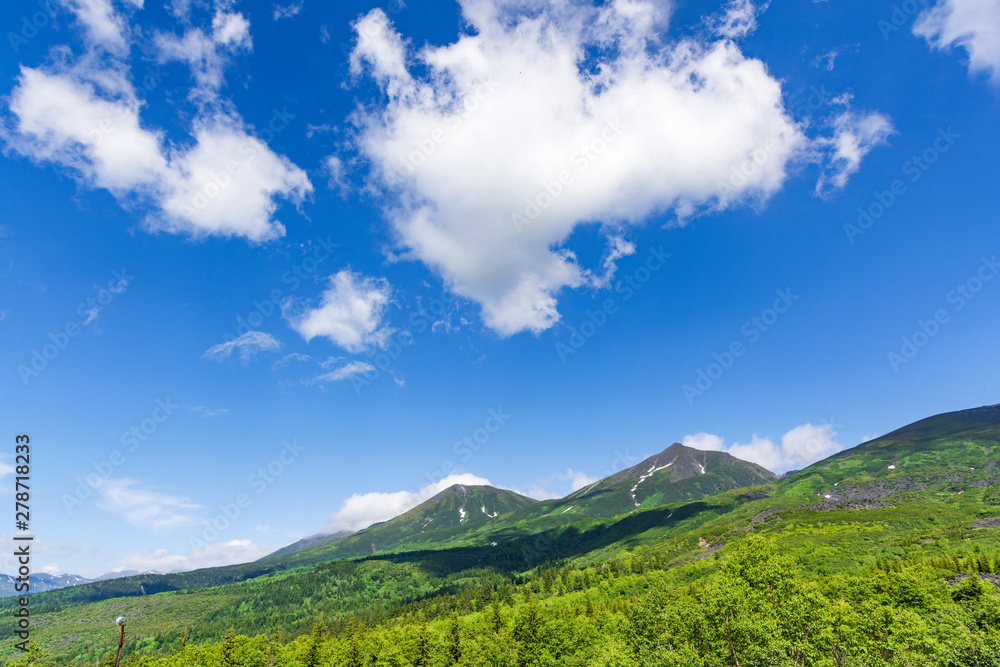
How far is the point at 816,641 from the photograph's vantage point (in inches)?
2926

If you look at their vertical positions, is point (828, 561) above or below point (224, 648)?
below

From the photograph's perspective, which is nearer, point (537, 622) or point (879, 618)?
point (879, 618)

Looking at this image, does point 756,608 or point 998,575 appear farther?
point 998,575

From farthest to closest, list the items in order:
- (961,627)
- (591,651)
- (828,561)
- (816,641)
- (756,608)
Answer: (828,561), (591,651), (756,608), (816,641), (961,627)

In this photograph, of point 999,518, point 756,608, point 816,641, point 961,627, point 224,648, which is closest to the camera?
point 961,627

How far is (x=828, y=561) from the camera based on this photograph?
171 metres

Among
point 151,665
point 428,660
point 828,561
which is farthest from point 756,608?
point 151,665

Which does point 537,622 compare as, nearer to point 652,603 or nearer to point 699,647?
point 652,603

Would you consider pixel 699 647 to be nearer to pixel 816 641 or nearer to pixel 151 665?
pixel 816 641

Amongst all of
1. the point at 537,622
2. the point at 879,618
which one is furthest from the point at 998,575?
the point at 537,622

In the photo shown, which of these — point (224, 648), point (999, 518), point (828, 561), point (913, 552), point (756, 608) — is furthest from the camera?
point (999, 518)

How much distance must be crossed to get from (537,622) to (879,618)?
6764 centimetres

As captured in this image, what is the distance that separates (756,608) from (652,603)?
81.6 feet

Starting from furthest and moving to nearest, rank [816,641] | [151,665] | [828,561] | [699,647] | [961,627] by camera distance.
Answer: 1. [828,561]
2. [151,665]
3. [699,647]
4. [816,641]
5. [961,627]
